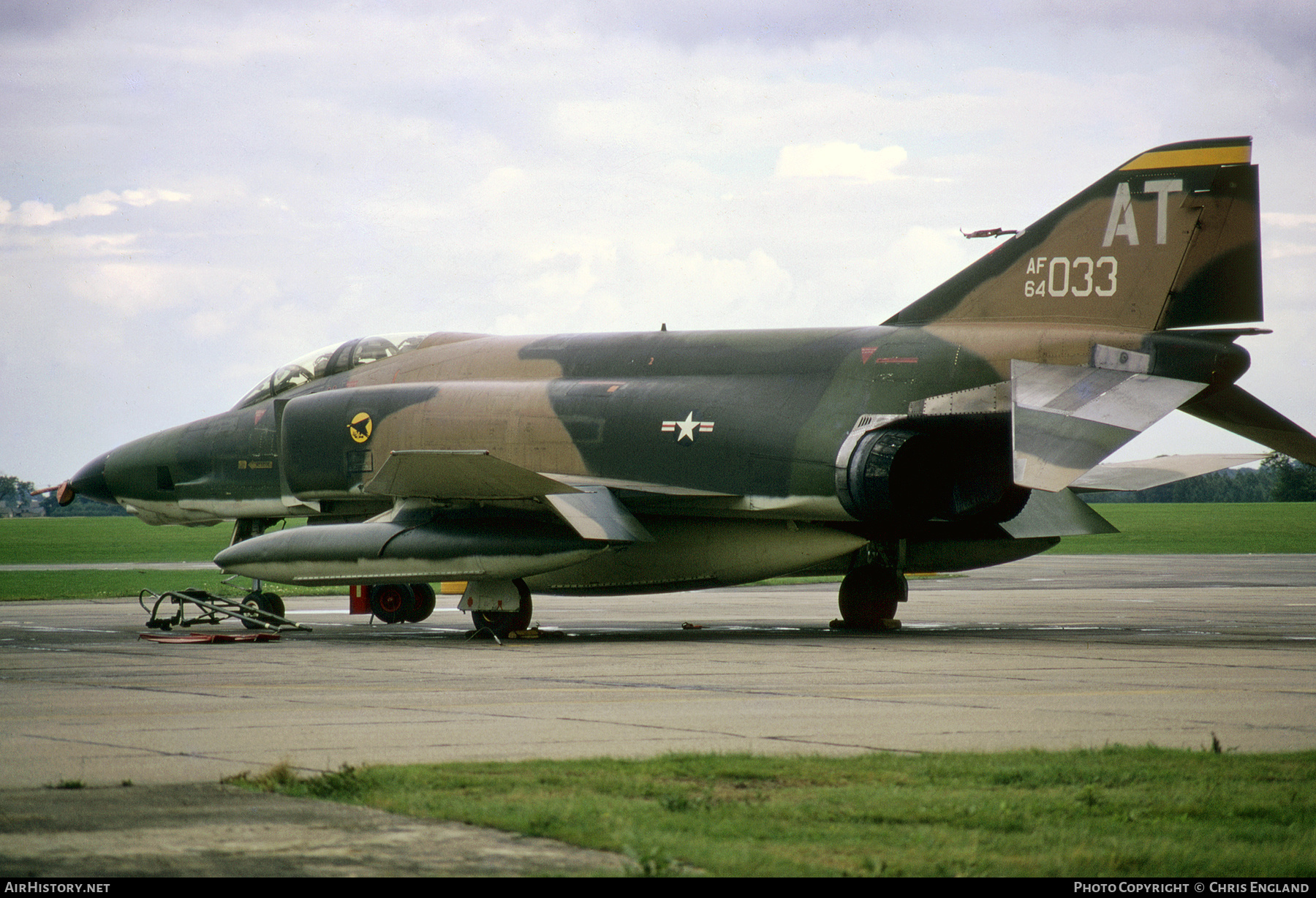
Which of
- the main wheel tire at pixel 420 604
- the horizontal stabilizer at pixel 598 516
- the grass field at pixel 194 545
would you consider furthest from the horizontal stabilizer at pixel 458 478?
the grass field at pixel 194 545

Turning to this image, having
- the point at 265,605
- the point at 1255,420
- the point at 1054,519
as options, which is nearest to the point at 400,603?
the point at 265,605

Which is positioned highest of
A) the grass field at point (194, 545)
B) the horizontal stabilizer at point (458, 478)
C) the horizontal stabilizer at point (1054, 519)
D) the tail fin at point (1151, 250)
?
the tail fin at point (1151, 250)

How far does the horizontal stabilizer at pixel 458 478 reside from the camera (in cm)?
1511

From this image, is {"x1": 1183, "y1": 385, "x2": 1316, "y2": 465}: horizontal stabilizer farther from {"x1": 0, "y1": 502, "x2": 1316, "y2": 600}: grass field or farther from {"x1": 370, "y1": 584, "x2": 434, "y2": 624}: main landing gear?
{"x1": 0, "y1": 502, "x2": 1316, "y2": 600}: grass field

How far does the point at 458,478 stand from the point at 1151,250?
7.63 m

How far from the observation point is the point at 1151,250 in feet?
48.1

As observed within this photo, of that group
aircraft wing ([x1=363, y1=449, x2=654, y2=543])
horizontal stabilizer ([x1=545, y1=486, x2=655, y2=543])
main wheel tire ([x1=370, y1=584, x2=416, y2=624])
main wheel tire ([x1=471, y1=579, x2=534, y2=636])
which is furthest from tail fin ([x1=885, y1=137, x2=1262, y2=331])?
main wheel tire ([x1=370, y1=584, x2=416, y2=624])

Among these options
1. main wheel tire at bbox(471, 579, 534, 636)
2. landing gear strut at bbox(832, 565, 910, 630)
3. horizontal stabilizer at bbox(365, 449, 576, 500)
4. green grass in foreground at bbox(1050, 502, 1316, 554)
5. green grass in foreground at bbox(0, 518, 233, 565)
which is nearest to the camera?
horizontal stabilizer at bbox(365, 449, 576, 500)

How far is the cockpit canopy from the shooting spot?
65.3ft

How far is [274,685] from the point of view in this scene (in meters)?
10.8

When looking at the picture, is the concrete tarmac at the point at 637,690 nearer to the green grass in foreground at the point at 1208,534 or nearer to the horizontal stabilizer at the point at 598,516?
the horizontal stabilizer at the point at 598,516

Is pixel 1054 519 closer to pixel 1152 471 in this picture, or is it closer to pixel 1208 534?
pixel 1152 471

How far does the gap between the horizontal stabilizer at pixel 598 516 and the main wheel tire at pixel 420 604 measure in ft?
14.2

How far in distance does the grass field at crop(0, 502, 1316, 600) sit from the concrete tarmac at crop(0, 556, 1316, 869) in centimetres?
827
